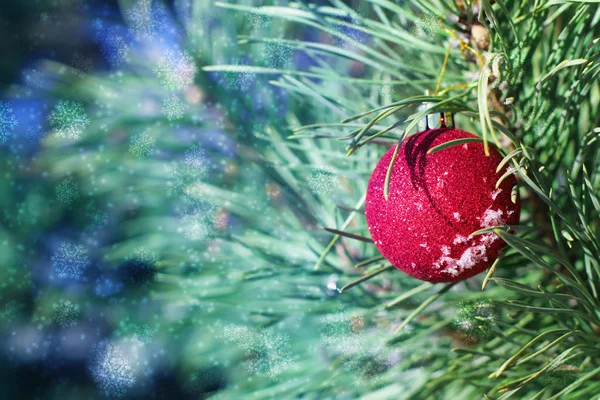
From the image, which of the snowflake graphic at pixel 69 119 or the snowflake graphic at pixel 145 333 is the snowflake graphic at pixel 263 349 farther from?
the snowflake graphic at pixel 69 119

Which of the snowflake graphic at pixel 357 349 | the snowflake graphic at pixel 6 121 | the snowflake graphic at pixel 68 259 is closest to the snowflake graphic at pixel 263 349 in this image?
the snowflake graphic at pixel 357 349

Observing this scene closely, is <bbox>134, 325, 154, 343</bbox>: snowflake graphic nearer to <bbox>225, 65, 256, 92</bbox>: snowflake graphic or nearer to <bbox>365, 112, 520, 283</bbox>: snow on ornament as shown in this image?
<bbox>225, 65, 256, 92</bbox>: snowflake graphic

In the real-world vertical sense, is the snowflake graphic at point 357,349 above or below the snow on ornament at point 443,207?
Result: below

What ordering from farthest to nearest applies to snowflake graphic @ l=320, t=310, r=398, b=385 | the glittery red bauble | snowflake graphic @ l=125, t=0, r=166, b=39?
snowflake graphic @ l=125, t=0, r=166, b=39
snowflake graphic @ l=320, t=310, r=398, b=385
the glittery red bauble

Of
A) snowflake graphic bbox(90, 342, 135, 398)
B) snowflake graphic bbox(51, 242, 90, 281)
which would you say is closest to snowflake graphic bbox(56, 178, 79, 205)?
snowflake graphic bbox(51, 242, 90, 281)

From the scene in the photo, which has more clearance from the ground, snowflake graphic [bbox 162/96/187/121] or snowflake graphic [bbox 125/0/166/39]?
snowflake graphic [bbox 125/0/166/39]

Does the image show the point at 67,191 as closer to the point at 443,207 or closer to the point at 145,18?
the point at 145,18

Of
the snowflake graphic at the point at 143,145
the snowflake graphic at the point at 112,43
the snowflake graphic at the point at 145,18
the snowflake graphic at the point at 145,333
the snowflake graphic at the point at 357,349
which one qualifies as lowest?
the snowflake graphic at the point at 145,333
